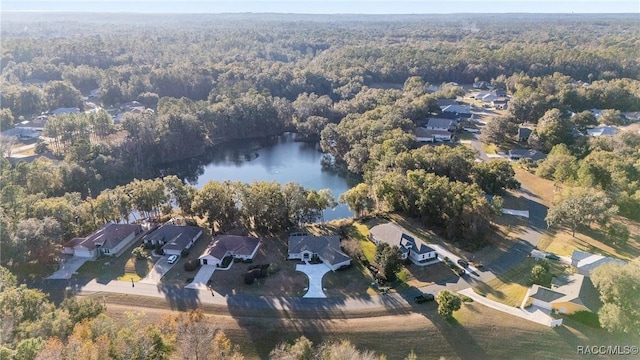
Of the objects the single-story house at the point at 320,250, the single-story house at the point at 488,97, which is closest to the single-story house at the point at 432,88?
the single-story house at the point at 488,97

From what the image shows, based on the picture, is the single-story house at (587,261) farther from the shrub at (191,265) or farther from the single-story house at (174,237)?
the single-story house at (174,237)

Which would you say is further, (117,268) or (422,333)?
(117,268)

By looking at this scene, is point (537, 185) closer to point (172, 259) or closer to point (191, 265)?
point (191, 265)

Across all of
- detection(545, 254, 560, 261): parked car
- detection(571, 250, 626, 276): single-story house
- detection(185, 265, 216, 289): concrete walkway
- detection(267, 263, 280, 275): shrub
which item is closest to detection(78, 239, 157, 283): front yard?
detection(185, 265, 216, 289): concrete walkway

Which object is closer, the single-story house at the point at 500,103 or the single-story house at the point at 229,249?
the single-story house at the point at 229,249

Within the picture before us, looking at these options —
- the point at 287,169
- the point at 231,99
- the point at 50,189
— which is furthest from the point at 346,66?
the point at 50,189

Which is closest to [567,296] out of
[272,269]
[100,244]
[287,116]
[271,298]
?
[271,298]
